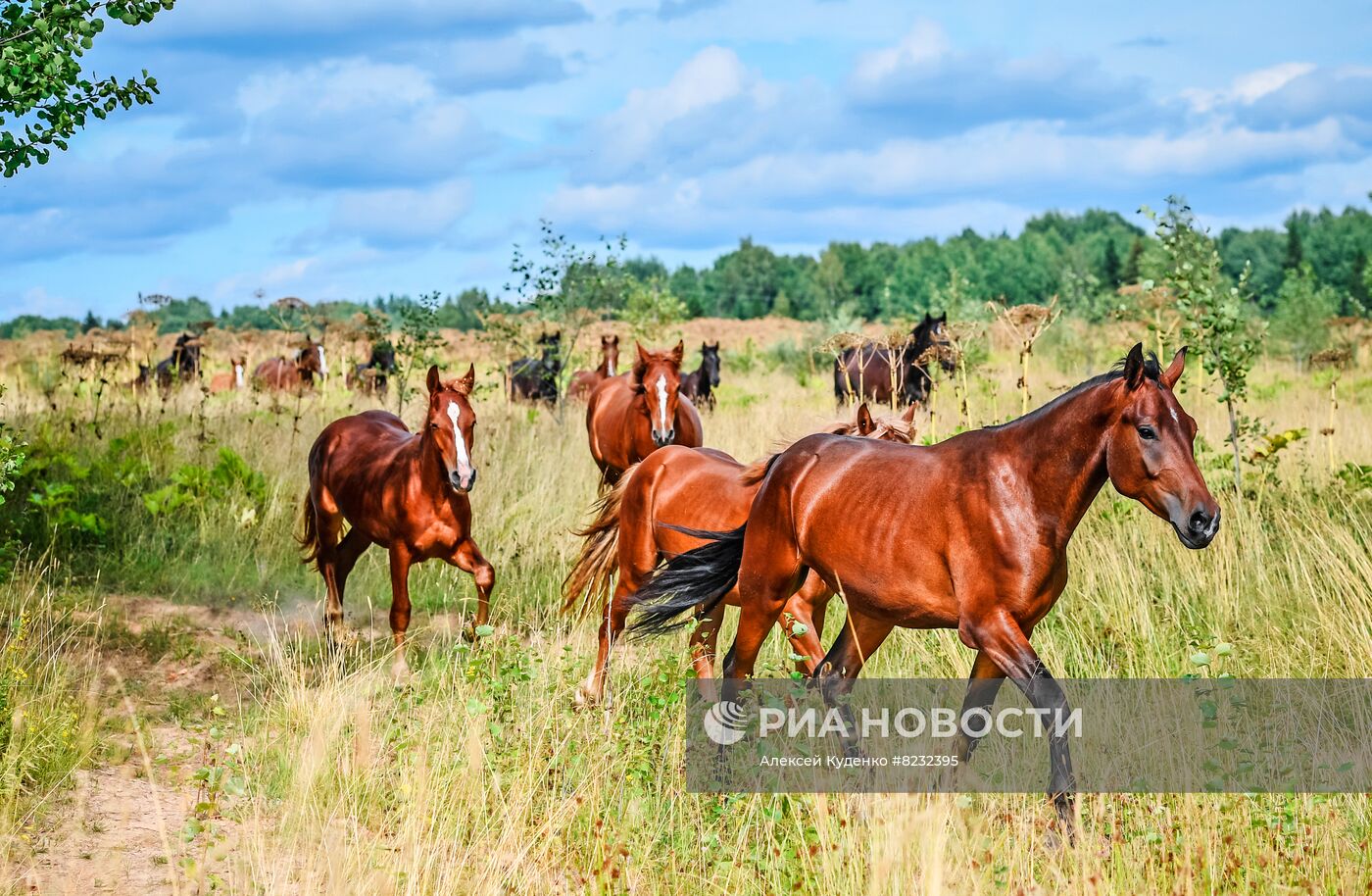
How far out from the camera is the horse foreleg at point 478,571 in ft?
26.1

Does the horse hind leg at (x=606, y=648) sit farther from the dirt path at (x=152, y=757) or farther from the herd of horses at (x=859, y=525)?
the dirt path at (x=152, y=757)

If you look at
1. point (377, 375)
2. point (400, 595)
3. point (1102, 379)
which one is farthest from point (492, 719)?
point (377, 375)

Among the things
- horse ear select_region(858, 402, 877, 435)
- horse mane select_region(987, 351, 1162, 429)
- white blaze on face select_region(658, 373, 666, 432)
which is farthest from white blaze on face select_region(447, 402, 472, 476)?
horse mane select_region(987, 351, 1162, 429)

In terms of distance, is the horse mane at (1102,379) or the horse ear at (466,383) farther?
the horse ear at (466,383)

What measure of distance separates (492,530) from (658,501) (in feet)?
14.8

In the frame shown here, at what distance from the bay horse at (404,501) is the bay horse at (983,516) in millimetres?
2425

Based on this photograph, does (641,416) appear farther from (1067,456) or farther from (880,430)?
(1067,456)

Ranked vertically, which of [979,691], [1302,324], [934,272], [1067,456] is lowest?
[979,691]

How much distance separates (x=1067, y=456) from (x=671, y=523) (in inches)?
113

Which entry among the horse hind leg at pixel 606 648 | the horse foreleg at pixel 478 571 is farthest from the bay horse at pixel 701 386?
the horse hind leg at pixel 606 648

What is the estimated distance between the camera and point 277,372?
28.2 metres

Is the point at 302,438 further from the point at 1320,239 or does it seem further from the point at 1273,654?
the point at 1320,239

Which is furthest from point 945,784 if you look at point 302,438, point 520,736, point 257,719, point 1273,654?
point 302,438

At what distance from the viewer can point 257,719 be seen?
6.52m
